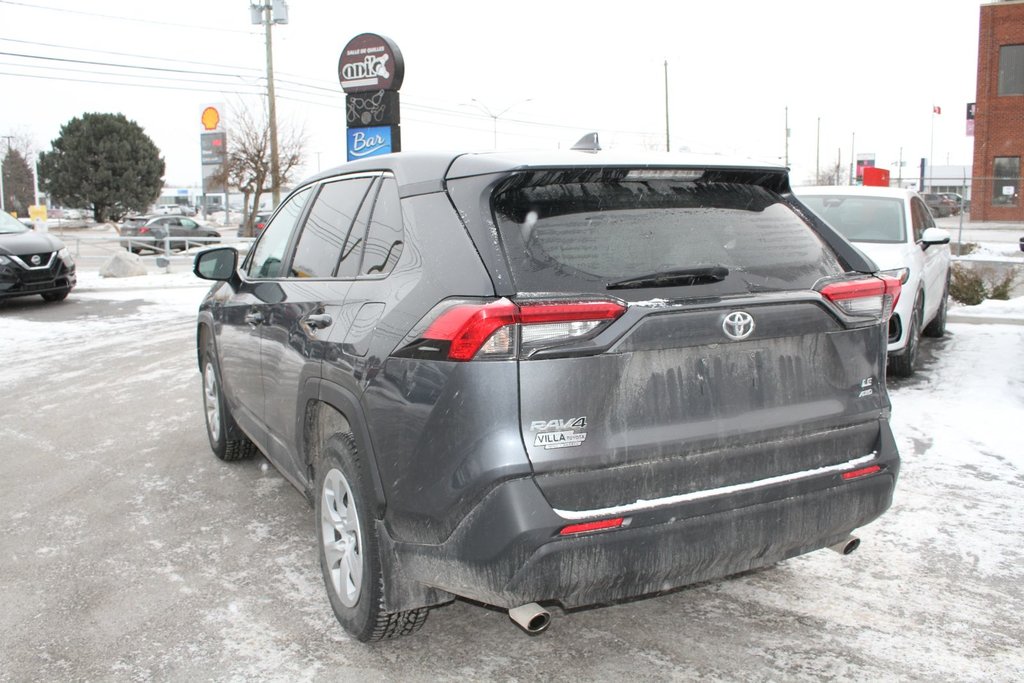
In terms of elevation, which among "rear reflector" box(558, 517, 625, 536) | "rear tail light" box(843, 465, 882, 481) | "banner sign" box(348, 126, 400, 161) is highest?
"banner sign" box(348, 126, 400, 161)

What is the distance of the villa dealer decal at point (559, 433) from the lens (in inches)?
101

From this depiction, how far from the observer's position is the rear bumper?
8.34 feet

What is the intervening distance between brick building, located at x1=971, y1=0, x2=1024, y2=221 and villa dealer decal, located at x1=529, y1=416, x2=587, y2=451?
45.4m

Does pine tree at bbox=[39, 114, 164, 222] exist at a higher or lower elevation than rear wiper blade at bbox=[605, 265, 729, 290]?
higher

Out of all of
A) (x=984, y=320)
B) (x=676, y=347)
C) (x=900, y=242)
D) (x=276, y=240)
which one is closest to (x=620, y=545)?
(x=676, y=347)

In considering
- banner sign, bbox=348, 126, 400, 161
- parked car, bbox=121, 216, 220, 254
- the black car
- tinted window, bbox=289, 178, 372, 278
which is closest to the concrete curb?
banner sign, bbox=348, 126, 400, 161

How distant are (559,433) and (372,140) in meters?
12.2

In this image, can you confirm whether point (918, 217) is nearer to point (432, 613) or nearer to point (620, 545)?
point (432, 613)

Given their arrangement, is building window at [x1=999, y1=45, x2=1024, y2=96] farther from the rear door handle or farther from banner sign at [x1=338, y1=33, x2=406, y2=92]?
the rear door handle

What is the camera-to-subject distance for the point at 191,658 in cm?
322

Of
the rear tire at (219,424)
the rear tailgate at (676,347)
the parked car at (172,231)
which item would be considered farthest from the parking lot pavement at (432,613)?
the parked car at (172,231)

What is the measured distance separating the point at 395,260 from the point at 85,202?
67.3m

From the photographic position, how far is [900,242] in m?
8.04

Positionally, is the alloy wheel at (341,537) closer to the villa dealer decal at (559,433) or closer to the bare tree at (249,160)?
the villa dealer decal at (559,433)
